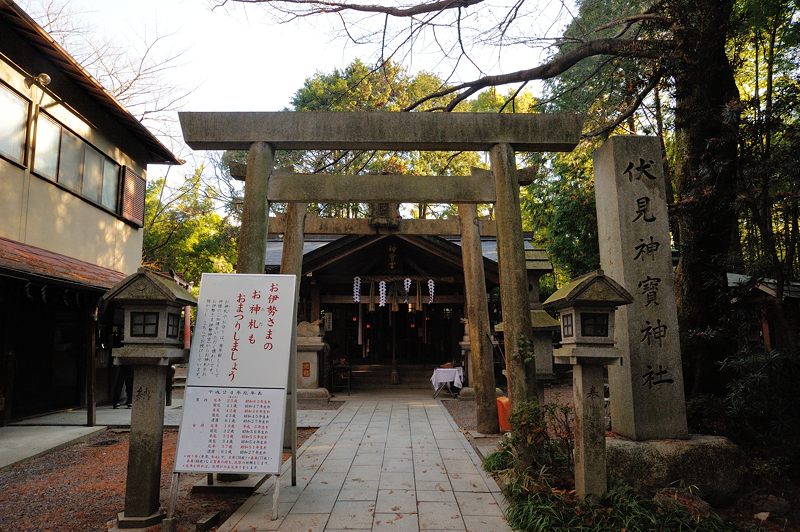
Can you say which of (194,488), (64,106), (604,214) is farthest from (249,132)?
(64,106)

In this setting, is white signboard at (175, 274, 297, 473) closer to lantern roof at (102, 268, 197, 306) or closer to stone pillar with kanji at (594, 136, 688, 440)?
lantern roof at (102, 268, 197, 306)

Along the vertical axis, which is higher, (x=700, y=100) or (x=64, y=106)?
Answer: (x=64, y=106)

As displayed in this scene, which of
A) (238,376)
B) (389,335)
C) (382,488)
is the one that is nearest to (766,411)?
(382,488)

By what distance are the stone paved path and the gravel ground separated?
564mm

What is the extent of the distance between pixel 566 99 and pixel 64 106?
12444 mm

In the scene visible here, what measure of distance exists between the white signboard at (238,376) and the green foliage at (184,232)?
20.0 m

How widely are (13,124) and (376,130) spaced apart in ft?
26.4

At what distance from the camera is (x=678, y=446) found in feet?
17.5

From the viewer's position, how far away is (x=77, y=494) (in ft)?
19.0

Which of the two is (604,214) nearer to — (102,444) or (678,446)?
(678,446)

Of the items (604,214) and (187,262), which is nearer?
(604,214)

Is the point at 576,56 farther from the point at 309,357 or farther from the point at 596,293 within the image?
the point at 309,357

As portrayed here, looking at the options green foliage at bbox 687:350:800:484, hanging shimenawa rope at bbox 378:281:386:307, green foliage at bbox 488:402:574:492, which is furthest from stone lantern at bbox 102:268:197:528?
hanging shimenawa rope at bbox 378:281:386:307

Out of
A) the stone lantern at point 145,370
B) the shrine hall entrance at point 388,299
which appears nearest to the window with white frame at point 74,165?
the shrine hall entrance at point 388,299
